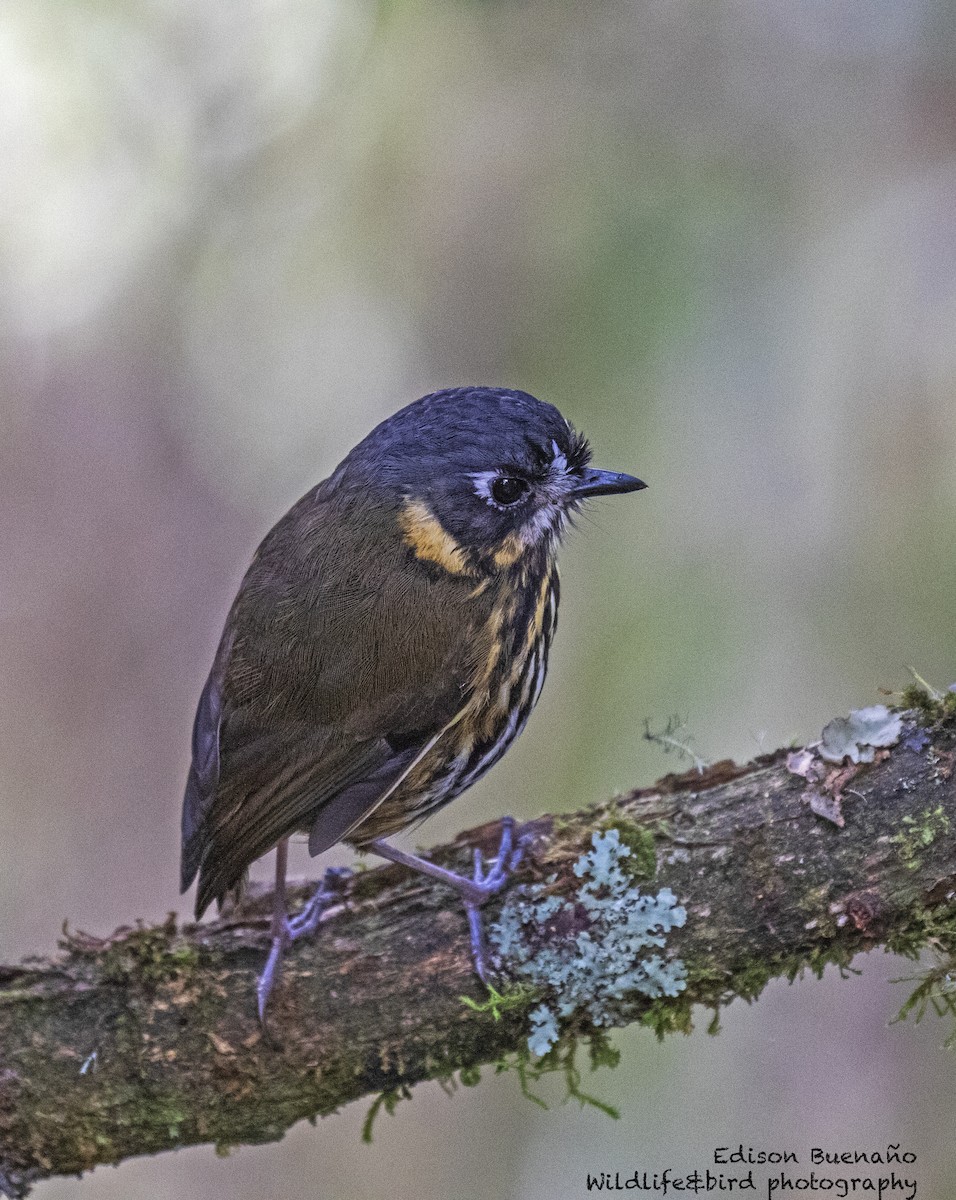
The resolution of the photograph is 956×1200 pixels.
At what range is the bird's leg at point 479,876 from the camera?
2539 mm

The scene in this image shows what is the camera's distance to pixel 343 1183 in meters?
4.49

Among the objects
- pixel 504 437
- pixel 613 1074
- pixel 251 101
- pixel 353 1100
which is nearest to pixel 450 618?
pixel 504 437

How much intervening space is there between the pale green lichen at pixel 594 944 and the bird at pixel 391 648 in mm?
166

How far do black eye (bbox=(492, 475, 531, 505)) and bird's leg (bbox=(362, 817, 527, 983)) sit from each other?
0.76m

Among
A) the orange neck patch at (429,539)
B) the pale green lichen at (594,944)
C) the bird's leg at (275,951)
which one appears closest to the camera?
the pale green lichen at (594,944)

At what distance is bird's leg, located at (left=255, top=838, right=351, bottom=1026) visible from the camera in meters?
2.63

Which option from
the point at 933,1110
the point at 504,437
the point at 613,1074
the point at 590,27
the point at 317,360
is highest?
the point at 590,27

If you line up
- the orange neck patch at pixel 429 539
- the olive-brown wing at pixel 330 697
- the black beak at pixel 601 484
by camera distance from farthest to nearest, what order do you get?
the black beak at pixel 601 484 → the orange neck patch at pixel 429 539 → the olive-brown wing at pixel 330 697

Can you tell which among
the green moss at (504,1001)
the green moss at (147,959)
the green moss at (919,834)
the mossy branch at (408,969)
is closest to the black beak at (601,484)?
the mossy branch at (408,969)

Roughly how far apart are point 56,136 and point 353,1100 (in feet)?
14.2

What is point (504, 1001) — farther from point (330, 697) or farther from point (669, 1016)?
point (330, 697)

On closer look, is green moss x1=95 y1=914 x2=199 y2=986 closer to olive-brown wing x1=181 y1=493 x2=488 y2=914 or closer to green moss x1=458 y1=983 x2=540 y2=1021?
olive-brown wing x1=181 y1=493 x2=488 y2=914

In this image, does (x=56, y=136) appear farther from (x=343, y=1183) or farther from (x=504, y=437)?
(x=343, y=1183)

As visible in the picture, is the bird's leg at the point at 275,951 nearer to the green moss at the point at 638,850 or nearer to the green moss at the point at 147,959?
the green moss at the point at 147,959
